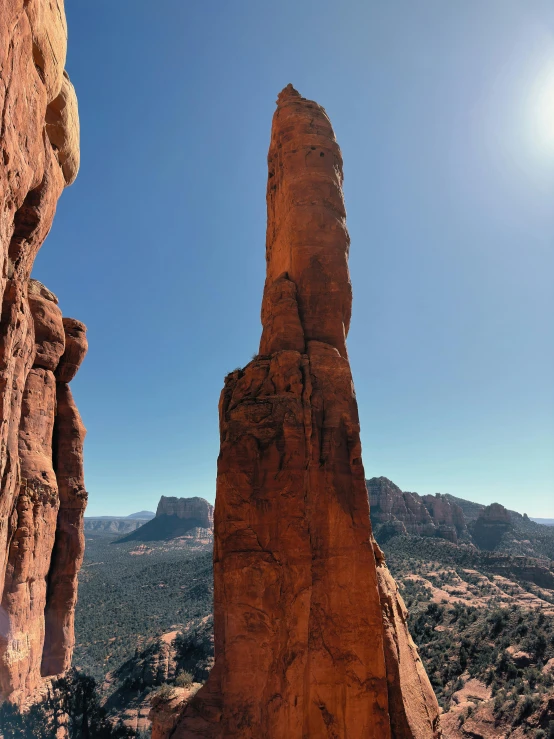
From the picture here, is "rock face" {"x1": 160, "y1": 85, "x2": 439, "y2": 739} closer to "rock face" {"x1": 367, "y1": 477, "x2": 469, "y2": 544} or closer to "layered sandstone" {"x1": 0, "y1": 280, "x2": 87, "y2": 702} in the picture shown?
"layered sandstone" {"x1": 0, "y1": 280, "x2": 87, "y2": 702}

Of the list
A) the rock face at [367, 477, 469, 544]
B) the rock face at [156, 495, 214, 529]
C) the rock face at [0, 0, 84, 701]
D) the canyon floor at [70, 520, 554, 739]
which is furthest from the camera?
the rock face at [156, 495, 214, 529]

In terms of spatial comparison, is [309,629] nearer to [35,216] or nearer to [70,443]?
[35,216]

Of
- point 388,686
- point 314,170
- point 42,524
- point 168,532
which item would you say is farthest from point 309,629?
point 168,532

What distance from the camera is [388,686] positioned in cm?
1370

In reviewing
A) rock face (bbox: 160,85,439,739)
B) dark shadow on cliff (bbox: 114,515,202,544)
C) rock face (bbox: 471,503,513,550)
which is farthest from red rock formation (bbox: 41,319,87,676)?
dark shadow on cliff (bbox: 114,515,202,544)

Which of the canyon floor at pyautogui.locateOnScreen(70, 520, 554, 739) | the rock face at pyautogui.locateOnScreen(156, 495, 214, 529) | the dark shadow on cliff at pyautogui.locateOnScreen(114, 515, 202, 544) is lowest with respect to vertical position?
the canyon floor at pyautogui.locateOnScreen(70, 520, 554, 739)

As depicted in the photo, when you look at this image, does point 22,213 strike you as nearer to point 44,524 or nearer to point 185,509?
point 44,524

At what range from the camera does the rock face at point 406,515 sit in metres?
98.7

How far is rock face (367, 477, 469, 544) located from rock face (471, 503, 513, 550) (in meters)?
3.40

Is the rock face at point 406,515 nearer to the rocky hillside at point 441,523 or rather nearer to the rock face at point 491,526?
the rocky hillside at point 441,523

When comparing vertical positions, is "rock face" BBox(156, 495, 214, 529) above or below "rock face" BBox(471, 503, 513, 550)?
above

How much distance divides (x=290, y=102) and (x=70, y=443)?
19.2 metres

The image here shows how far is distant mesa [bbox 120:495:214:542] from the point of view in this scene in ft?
528

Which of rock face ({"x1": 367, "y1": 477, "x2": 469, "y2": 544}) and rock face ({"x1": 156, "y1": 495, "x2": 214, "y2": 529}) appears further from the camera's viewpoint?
rock face ({"x1": 156, "y1": 495, "x2": 214, "y2": 529})
